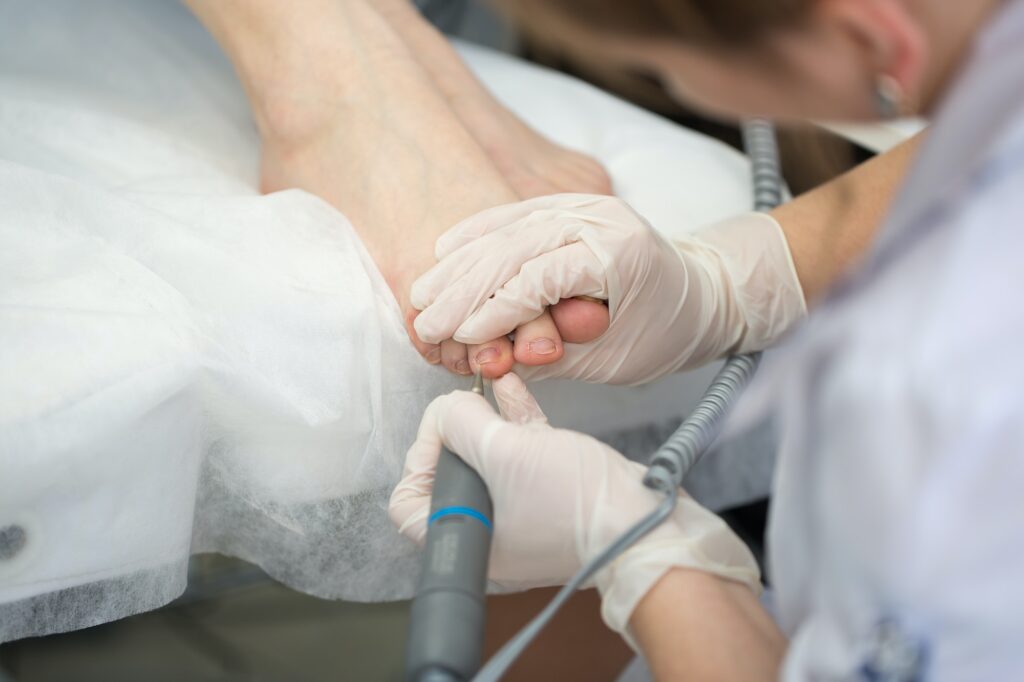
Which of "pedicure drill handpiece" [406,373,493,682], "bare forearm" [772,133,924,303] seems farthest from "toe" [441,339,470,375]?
"bare forearm" [772,133,924,303]

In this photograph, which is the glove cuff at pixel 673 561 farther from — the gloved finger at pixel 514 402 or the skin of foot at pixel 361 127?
the skin of foot at pixel 361 127

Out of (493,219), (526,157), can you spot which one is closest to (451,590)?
(493,219)

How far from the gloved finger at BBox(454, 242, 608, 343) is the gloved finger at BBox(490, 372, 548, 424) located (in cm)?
5

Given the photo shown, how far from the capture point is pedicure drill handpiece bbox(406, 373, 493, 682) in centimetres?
60

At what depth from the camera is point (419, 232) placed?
0.96 meters

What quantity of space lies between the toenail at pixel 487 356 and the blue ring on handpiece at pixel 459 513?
18cm

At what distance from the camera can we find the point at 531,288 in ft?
2.78

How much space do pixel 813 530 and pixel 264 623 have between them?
4.17 ft

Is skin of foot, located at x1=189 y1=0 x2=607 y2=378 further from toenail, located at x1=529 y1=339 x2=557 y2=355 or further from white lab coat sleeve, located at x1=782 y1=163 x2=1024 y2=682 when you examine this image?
white lab coat sleeve, located at x1=782 y1=163 x2=1024 y2=682

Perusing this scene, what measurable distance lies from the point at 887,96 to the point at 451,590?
16.4 inches

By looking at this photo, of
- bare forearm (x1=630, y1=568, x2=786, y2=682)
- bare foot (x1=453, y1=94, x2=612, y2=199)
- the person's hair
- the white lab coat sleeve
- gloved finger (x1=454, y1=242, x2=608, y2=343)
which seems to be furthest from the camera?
bare foot (x1=453, y1=94, x2=612, y2=199)

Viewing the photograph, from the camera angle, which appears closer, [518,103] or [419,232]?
[419,232]

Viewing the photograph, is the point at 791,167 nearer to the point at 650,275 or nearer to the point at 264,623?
the point at 650,275

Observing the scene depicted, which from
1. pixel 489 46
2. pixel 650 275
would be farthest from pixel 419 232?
pixel 489 46
